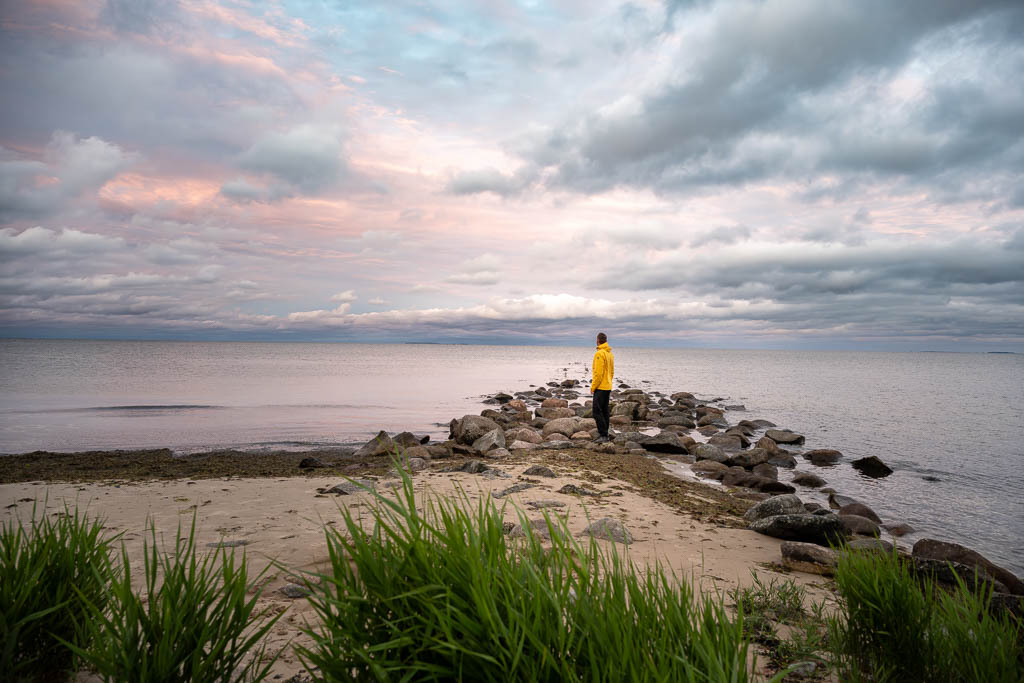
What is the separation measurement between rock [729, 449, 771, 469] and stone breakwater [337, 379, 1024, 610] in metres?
0.03

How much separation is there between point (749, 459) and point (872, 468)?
343 cm

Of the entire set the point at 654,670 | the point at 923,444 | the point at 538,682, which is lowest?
the point at 923,444

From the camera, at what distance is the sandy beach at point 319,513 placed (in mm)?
4723

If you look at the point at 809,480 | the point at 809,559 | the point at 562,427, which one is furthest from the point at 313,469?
the point at 809,480

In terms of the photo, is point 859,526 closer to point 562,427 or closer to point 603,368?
point 603,368

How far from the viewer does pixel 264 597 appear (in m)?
3.74

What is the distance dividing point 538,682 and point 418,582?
528mm

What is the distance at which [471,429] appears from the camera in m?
16.2

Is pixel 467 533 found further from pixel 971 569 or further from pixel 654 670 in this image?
pixel 971 569

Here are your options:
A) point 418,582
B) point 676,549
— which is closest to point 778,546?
point 676,549

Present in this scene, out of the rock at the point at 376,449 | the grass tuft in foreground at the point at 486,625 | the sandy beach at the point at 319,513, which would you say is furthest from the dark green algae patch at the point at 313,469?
the grass tuft in foreground at the point at 486,625

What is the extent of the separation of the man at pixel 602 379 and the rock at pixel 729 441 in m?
4.49

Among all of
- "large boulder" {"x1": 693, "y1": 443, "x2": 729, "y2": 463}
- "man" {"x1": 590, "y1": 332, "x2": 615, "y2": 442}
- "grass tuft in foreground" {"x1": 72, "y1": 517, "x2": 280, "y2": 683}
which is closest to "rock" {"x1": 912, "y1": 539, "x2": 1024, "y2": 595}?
"grass tuft in foreground" {"x1": 72, "y1": 517, "x2": 280, "y2": 683}

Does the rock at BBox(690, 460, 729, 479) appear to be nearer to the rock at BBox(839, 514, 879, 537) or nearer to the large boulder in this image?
the large boulder
